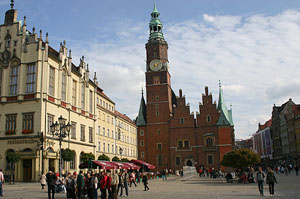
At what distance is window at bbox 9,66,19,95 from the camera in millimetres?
38469

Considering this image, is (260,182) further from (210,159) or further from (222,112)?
(222,112)

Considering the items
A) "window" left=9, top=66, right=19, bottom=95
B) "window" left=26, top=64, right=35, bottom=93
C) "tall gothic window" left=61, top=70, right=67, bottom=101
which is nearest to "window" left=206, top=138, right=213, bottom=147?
"tall gothic window" left=61, top=70, right=67, bottom=101

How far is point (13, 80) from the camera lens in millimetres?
38750

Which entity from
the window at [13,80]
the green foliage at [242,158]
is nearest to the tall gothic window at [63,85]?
the window at [13,80]

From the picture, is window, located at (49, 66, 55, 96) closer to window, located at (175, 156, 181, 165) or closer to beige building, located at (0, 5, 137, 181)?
beige building, located at (0, 5, 137, 181)

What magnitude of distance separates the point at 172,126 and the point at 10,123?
42964 mm

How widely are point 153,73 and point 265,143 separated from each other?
61664 millimetres

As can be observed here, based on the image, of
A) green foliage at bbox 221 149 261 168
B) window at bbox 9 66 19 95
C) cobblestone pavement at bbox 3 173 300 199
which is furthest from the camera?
window at bbox 9 66 19 95

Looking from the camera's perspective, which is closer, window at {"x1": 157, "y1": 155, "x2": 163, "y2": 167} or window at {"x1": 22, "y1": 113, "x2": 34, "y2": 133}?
window at {"x1": 22, "y1": 113, "x2": 34, "y2": 133}

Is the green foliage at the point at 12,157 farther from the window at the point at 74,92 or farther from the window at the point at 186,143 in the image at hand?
the window at the point at 186,143

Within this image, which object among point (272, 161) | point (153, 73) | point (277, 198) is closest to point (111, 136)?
point (153, 73)

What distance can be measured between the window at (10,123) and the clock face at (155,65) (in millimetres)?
44905

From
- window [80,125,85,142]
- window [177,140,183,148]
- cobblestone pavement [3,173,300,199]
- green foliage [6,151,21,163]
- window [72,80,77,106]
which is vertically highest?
window [72,80,77,106]

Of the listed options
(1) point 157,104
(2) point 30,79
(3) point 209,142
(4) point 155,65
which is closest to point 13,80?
(2) point 30,79
